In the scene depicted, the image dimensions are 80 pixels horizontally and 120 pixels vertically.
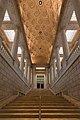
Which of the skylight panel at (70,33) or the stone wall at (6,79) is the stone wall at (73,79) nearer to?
the stone wall at (6,79)

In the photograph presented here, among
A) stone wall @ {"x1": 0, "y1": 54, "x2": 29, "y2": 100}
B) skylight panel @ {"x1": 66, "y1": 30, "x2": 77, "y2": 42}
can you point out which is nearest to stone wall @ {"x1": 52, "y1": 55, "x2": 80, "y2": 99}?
stone wall @ {"x1": 0, "y1": 54, "x2": 29, "y2": 100}

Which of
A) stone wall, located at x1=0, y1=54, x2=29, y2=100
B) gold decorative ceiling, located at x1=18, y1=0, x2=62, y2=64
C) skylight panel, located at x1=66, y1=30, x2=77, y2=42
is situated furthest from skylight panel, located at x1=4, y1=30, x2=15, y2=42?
stone wall, located at x1=0, y1=54, x2=29, y2=100

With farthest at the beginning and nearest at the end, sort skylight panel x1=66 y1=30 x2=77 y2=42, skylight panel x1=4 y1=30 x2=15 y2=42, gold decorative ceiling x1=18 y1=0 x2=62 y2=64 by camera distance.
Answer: skylight panel x1=66 y1=30 x2=77 y2=42 → skylight panel x1=4 y1=30 x2=15 y2=42 → gold decorative ceiling x1=18 y1=0 x2=62 y2=64

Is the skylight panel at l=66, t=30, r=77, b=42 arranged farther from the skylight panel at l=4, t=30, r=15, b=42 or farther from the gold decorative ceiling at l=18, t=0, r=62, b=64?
the skylight panel at l=4, t=30, r=15, b=42

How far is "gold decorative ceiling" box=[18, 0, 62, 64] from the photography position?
12.3 meters

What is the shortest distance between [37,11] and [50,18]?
1512 mm

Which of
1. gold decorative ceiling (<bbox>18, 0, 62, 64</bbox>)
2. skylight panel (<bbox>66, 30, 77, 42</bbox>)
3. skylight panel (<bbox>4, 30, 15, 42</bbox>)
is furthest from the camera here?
skylight panel (<bbox>66, 30, 77, 42</bbox>)

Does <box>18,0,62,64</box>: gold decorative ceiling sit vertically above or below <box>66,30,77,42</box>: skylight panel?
above

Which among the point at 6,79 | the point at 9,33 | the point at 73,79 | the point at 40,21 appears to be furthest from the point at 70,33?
the point at 6,79

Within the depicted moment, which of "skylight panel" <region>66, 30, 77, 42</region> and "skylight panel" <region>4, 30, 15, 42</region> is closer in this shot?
"skylight panel" <region>4, 30, 15, 42</region>

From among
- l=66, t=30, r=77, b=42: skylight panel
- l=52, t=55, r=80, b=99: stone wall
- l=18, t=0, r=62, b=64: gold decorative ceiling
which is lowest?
l=52, t=55, r=80, b=99: stone wall

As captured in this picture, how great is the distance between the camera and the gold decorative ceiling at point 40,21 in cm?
1226

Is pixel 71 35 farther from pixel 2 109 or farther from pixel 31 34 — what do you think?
pixel 2 109

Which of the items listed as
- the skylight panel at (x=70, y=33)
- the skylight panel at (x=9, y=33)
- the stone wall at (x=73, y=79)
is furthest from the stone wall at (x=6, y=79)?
the skylight panel at (x=70, y=33)
